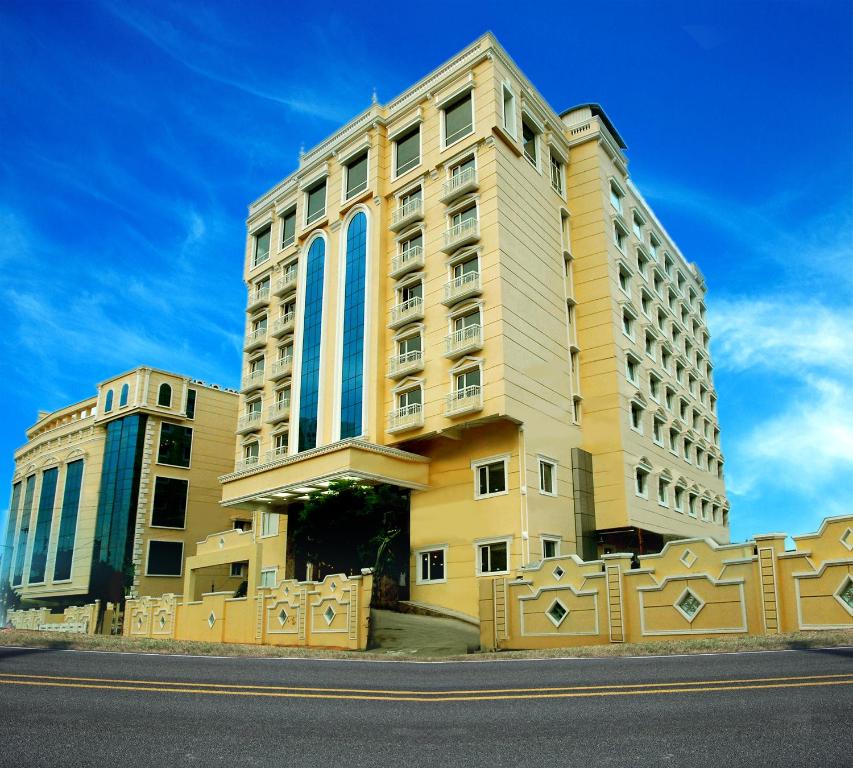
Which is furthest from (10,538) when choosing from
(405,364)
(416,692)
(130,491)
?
(416,692)

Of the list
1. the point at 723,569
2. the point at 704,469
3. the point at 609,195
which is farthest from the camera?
the point at 704,469

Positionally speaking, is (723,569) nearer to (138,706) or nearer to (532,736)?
(532,736)

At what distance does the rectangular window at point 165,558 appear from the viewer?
5268 centimetres

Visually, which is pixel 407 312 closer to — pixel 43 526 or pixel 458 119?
pixel 458 119

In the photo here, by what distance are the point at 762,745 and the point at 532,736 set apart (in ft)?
7.05

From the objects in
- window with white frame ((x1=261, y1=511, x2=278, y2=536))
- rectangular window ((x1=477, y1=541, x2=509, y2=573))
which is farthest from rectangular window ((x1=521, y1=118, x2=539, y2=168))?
window with white frame ((x1=261, y1=511, x2=278, y2=536))

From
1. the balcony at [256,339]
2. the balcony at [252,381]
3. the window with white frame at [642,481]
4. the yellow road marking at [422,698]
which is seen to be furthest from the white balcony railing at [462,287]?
the yellow road marking at [422,698]

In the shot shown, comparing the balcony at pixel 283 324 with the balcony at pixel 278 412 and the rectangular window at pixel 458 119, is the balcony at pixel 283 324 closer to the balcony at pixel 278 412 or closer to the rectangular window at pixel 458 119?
the balcony at pixel 278 412

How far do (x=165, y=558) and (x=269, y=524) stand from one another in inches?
574

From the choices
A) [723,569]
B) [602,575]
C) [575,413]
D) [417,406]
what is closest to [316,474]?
[417,406]

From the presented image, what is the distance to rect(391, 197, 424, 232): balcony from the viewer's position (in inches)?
1508

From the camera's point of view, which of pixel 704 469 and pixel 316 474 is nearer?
pixel 316 474

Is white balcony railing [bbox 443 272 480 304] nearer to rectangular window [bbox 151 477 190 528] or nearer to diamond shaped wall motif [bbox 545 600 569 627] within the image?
diamond shaped wall motif [bbox 545 600 569 627]

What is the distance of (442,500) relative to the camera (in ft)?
114
